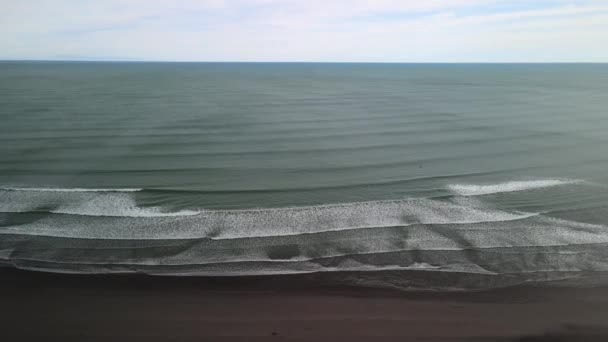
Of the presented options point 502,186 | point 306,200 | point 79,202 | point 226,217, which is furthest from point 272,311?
point 502,186

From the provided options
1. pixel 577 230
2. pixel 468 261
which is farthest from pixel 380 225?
pixel 577 230

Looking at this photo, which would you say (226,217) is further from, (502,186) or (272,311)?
(502,186)

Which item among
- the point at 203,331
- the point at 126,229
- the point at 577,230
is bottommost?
the point at 203,331

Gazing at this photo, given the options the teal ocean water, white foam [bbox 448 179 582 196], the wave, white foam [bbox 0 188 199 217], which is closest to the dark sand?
the teal ocean water

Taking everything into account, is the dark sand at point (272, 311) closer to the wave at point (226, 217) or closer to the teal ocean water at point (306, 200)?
the teal ocean water at point (306, 200)

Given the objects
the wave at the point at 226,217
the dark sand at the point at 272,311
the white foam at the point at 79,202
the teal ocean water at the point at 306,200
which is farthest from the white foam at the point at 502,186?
the white foam at the point at 79,202

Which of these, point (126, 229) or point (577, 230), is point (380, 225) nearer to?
point (577, 230)

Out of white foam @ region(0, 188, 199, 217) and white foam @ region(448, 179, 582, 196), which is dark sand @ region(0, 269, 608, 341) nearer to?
white foam @ region(0, 188, 199, 217)
